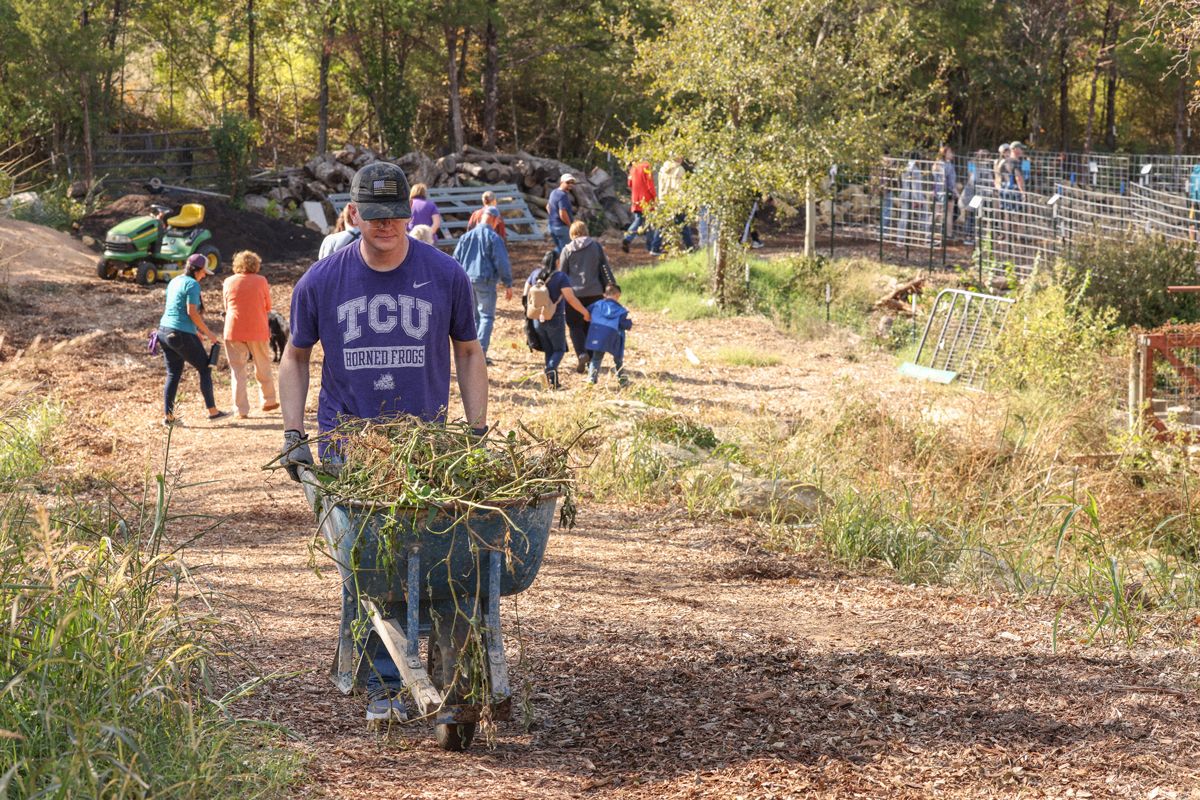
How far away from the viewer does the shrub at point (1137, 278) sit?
1514cm

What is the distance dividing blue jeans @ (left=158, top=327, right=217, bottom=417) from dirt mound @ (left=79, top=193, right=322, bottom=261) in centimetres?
1073

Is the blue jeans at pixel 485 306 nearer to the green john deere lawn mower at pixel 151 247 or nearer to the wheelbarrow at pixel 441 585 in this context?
the green john deere lawn mower at pixel 151 247

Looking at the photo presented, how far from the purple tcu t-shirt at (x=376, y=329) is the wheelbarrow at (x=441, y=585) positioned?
42cm

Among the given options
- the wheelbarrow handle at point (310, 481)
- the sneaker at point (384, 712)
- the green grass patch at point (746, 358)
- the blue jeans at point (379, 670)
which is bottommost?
the sneaker at point (384, 712)

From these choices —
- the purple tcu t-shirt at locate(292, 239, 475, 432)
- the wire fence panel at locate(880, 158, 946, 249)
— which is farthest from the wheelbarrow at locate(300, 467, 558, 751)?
the wire fence panel at locate(880, 158, 946, 249)

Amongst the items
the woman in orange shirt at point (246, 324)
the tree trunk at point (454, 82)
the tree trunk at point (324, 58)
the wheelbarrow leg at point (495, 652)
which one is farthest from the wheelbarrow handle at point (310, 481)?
the tree trunk at point (454, 82)

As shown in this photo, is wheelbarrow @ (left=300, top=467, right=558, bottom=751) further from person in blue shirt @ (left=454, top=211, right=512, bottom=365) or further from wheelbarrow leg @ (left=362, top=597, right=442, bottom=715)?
person in blue shirt @ (left=454, top=211, right=512, bottom=365)

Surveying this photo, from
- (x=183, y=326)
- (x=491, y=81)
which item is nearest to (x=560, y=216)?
(x=183, y=326)

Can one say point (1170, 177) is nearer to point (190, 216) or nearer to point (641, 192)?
point (641, 192)

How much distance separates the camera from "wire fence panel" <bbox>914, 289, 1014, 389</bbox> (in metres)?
13.4

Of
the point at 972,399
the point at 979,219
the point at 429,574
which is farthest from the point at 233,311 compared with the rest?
the point at 979,219

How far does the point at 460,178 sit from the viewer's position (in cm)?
2698

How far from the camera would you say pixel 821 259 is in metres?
19.8

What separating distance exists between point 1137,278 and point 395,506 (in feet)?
43.0
